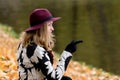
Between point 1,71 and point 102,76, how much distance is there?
10.9 feet

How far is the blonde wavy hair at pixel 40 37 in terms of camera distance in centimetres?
609

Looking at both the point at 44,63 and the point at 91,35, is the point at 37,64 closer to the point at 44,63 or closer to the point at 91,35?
the point at 44,63

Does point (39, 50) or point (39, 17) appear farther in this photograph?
point (39, 17)

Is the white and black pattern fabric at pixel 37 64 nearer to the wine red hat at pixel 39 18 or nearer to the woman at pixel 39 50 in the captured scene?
the woman at pixel 39 50

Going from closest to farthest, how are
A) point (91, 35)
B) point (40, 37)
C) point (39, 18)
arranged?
point (40, 37) < point (39, 18) < point (91, 35)

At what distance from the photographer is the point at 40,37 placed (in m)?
6.10

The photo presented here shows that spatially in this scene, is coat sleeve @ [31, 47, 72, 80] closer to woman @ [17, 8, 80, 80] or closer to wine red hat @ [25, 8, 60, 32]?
woman @ [17, 8, 80, 80]

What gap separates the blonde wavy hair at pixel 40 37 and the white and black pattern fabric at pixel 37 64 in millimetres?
52

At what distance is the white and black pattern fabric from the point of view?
612 cm

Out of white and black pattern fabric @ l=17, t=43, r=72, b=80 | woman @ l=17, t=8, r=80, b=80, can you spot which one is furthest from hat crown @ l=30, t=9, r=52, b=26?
white and black pattern fabric @ l=17, t=43, r=72, b=80

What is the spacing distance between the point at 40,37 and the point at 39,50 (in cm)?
16

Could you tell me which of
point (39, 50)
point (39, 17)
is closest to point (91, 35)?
point (39, 17)

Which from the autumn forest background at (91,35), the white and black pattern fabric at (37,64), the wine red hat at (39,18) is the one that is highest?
the wine red hat at (39,18)

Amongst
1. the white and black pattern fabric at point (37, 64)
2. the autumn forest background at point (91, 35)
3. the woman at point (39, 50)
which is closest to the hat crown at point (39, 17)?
the woman at point (39, 50)
